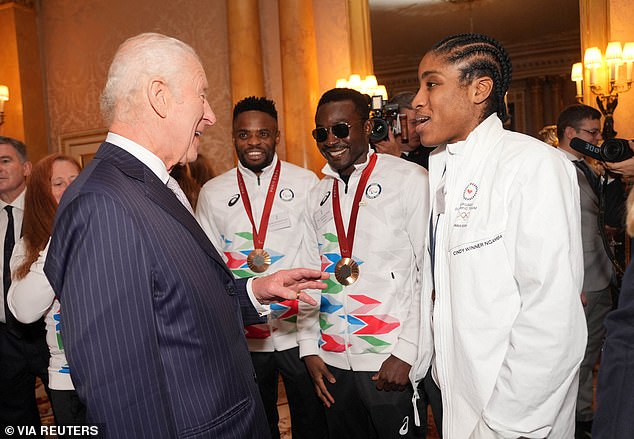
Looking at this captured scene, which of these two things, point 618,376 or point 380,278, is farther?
point 380,278

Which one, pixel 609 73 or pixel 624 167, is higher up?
pixel 609 73

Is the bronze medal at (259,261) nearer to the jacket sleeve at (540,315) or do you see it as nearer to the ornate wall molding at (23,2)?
the jacket sleeve at (540,315)

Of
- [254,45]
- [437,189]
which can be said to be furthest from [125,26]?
[437,189]

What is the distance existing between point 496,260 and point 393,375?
0.94 m

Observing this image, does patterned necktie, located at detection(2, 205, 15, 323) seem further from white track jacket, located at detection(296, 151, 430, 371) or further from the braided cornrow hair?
the braided cornrow hair

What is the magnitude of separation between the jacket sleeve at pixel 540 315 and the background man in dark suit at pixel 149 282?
65 cm

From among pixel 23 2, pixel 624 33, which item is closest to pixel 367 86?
pixel 624 33

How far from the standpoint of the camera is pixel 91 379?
1.18 meters

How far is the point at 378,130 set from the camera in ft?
9.06

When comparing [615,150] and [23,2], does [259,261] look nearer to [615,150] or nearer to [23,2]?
[615,150]

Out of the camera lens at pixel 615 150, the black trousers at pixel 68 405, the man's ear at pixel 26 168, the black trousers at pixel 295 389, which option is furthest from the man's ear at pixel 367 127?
the man's ear at pixel 26 168

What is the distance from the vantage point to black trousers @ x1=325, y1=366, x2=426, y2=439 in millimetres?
2293

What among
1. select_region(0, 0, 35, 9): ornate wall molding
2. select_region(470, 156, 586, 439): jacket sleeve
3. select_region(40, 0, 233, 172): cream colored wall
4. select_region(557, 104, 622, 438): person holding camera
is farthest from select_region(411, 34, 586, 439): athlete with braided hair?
select_region(0, 0, 35, 9): ornate wall molding

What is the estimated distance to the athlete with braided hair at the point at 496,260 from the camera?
1398 millimetres
